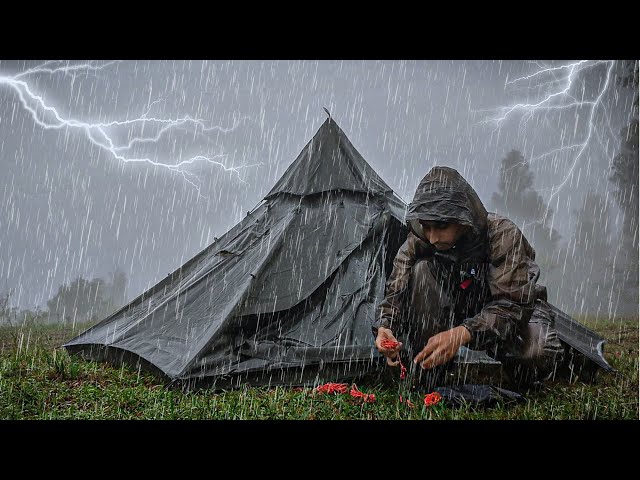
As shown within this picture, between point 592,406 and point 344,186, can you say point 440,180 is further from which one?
point 592,406

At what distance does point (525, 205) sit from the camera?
20.6 metres

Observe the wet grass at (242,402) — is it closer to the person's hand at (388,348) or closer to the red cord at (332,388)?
the red cord at (332,388)

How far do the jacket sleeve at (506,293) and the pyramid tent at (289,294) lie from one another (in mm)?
973

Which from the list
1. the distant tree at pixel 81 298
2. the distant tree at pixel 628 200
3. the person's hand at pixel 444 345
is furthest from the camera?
the distant tree at pixel 628 200

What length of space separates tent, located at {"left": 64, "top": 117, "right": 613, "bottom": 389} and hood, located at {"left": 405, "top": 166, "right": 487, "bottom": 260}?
2.64ft

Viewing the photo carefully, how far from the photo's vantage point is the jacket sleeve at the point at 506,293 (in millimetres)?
2898

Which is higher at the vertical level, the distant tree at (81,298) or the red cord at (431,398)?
the red cord at (431,398)

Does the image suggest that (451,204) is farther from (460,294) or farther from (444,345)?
(444,345)

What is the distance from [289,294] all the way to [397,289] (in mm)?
926

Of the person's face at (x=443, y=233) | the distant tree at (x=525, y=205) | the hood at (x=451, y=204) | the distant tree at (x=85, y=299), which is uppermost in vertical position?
the distant tree at (x=525, y=205)

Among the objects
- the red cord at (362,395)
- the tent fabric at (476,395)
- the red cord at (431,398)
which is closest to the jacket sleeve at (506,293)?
the tent fabric at (476,395)

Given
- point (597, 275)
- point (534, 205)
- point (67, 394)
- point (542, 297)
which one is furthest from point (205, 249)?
point (534, 205)

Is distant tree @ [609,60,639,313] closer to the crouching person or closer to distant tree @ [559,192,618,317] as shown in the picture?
distant tree @ [559,192,618,317]

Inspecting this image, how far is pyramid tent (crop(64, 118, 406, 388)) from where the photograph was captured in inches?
143
